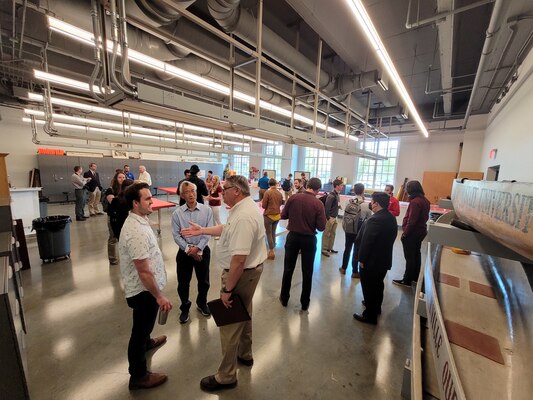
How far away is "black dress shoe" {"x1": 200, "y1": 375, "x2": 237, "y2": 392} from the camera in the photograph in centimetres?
175

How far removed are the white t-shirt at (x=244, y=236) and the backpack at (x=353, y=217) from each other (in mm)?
2234

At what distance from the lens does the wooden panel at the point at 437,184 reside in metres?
7.93

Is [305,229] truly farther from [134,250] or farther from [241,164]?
[241,164]

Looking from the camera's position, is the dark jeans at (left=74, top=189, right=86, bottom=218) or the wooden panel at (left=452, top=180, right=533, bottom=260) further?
the dark jeans at (left=74, top=189, right=86, bottom=218)

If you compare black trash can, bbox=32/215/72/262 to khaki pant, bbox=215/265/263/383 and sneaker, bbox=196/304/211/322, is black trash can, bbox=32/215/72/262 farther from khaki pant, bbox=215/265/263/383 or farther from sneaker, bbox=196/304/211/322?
khaki pant, bbox=215/265/263/383

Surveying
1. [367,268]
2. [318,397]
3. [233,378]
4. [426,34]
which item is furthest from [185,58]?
[318,397]

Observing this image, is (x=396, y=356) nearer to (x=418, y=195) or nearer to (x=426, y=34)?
(x=418, y=195)

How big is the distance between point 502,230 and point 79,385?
282 centimetres

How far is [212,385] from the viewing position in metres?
1.75

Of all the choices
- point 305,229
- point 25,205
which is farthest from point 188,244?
point 25,205

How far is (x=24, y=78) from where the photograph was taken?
5.62m

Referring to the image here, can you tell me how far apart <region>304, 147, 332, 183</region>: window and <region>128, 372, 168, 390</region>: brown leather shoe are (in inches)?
484

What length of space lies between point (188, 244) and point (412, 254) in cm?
324

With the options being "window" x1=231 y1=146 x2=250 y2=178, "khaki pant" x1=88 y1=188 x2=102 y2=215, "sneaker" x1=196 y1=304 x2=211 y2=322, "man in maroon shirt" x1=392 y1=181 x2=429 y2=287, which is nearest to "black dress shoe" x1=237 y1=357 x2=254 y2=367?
"sneaker" x1=196 y1=304 x2=211 y2=322
